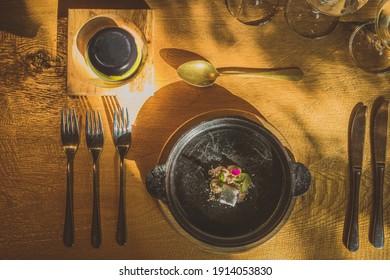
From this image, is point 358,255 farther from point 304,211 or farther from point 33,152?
point 33,152

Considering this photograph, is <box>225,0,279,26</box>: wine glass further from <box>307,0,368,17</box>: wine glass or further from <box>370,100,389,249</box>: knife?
<box>370,100,389,249</box>: knife

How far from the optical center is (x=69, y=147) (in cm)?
110

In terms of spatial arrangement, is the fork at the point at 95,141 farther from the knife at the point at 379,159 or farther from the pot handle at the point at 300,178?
the knife at the point at 379,159

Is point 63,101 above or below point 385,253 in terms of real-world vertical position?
above

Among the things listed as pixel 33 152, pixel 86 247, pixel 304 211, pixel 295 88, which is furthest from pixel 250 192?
pixel 33 152

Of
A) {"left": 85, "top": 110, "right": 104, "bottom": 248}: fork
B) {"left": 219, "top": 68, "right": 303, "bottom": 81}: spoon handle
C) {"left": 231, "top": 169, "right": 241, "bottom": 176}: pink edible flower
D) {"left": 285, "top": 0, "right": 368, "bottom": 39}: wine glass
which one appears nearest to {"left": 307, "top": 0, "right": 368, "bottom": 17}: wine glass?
{"left": 285, "top": 0, "right": 368, "bottom": 39}: wine glass

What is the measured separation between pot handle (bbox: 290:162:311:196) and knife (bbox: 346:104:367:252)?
121 millimetres

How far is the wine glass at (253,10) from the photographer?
110 centimetres

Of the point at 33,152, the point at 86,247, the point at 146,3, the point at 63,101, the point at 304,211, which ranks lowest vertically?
the point at 86,247

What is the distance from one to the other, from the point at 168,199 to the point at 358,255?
479 millimetres

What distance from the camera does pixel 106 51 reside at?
1044 mm

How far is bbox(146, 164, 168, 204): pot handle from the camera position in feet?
3.47

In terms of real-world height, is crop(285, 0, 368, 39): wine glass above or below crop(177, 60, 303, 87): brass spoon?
above

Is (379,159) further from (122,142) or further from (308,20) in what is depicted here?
(122,142)
